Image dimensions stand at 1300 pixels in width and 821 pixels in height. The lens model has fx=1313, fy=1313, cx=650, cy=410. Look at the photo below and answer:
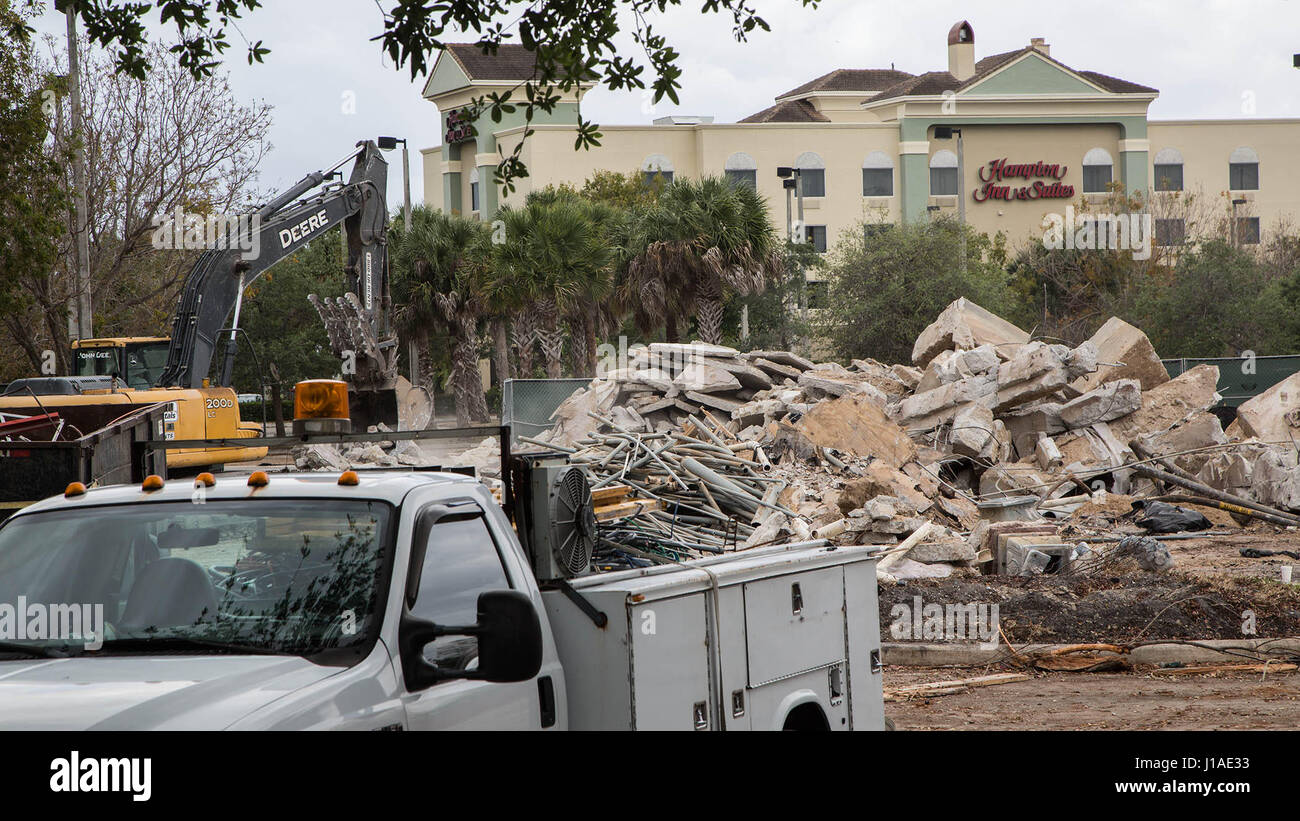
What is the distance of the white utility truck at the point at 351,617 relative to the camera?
340 cm

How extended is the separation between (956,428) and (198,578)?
17.6 meters

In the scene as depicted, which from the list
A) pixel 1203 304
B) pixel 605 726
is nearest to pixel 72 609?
pixel 605 726

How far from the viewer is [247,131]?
31859 mm

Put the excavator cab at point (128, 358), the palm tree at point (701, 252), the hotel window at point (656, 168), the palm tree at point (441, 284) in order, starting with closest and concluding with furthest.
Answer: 1. the excavator cab at point (128, 358)
2. the palm tree at point (701, 252)
3. the palm tree at point (441, 284)
4. the hotel window at point (656, 168)

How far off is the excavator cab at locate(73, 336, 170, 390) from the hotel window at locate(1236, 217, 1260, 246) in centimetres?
4643

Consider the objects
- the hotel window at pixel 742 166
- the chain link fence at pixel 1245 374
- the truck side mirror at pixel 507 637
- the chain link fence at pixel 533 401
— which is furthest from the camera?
the hotel window at pixel 742 166

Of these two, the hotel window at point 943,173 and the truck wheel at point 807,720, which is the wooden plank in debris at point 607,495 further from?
the hotel window at point 943,173

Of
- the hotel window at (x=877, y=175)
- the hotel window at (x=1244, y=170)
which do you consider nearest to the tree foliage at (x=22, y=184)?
the hotel window at (x=877, y=175)

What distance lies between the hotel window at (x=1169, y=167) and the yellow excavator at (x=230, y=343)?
187 ft

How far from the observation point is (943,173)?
71.0 metres

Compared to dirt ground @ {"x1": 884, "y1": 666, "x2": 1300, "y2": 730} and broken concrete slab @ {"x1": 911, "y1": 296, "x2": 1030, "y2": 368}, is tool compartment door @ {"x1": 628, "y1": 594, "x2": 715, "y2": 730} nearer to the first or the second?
dirt ground @ {"x1": 884, "y1": 666, "x2": 1300, "y2": 730}

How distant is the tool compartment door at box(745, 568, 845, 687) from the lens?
5219 mm

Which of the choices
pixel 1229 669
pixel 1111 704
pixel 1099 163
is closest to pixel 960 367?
pixel 1229 669

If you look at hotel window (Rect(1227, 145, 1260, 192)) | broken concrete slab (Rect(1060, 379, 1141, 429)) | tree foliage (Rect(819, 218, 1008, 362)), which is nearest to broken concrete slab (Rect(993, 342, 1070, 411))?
broken concrete slab (Rect(1060, 379, 1141, 429))
